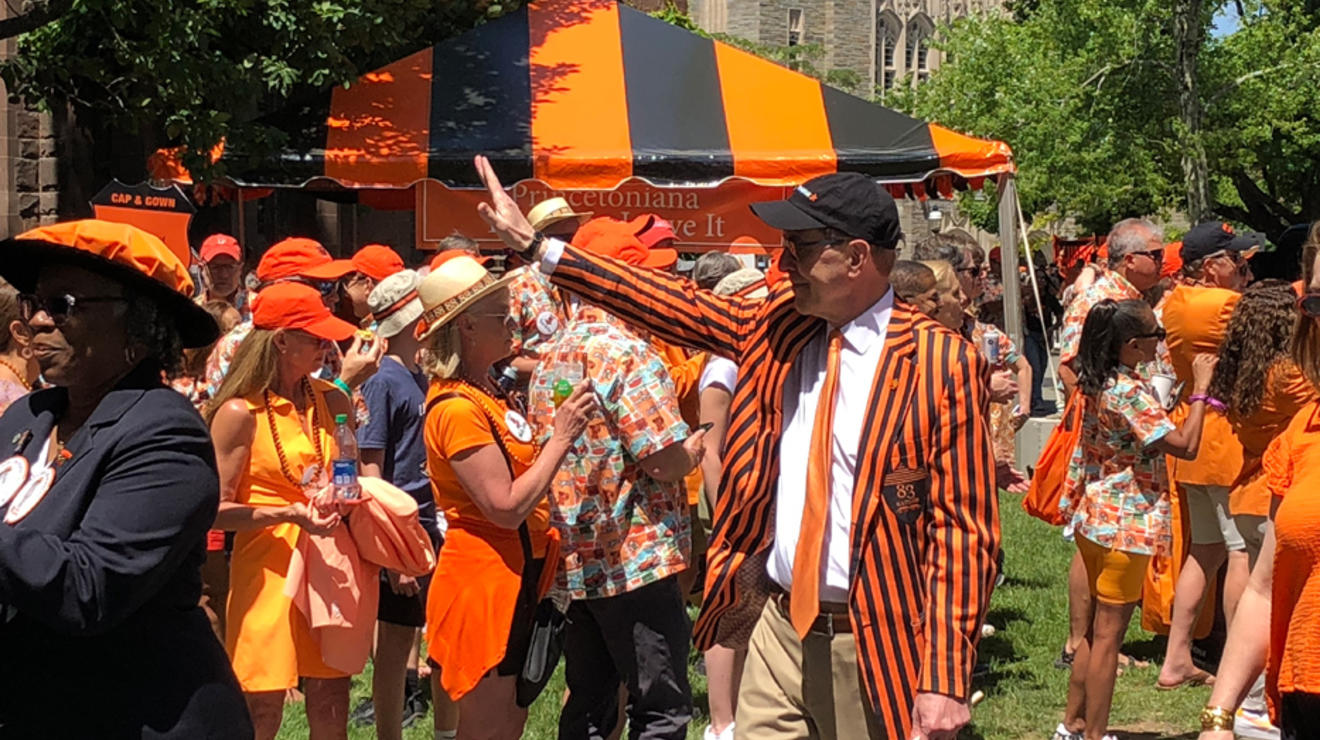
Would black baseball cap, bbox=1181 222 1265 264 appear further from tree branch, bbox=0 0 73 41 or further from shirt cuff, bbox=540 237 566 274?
tree branch, bbox=0 0 73 41

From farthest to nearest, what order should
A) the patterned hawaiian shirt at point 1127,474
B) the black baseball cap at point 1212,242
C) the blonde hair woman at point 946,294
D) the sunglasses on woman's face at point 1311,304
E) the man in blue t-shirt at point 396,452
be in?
1. the black baseball cap at point 1212,242
2. the blonde hair woman at point 946,294
3. the patterned hawaiian shirt at point 1127,474
4. the man in blue t-shirt at point 396,452
5. the sunglasses on woman's face at point 1311,304

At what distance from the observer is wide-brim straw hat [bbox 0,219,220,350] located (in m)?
2.98

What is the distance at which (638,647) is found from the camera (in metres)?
5.16

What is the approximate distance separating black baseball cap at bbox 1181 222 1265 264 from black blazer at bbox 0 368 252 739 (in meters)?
6.93

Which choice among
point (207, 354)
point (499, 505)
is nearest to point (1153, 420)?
point (499, 505)

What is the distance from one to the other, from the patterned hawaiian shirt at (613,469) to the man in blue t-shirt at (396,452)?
1051 mm

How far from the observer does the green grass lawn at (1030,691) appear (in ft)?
23.6

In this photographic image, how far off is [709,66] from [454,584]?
742 cm

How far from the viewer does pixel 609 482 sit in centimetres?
521

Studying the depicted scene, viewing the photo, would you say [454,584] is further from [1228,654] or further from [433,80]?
[433,80]

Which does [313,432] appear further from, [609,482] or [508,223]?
[508,223]

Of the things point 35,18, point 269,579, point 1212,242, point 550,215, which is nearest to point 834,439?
point 269,579

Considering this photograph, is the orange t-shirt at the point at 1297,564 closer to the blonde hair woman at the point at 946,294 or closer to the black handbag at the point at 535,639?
the black handbag at the point at 535,639

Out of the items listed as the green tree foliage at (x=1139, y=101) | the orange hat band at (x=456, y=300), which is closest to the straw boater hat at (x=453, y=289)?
the orange hat band at (x=456, y=300)
